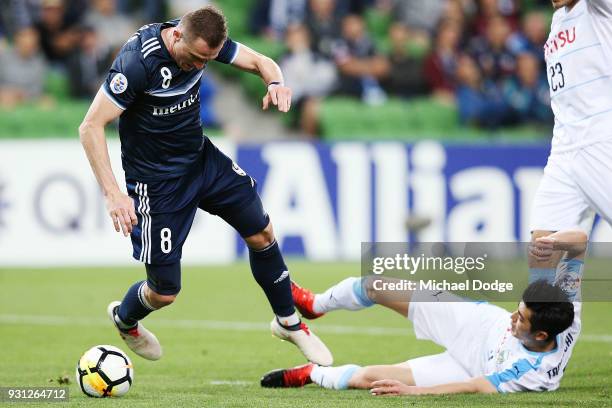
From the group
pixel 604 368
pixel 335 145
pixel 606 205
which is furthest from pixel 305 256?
pixel 606 205

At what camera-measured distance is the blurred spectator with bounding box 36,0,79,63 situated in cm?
1691

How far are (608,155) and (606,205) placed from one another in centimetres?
30

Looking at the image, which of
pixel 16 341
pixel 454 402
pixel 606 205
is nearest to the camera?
pixel 454 402

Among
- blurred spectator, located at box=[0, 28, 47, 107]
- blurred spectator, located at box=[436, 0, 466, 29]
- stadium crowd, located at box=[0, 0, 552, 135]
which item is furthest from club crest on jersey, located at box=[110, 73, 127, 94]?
blurred spectator, located at box=[436, 0, 466, 29]

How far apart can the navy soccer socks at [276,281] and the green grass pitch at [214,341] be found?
0.48 meters

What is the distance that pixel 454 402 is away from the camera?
6.53 meters

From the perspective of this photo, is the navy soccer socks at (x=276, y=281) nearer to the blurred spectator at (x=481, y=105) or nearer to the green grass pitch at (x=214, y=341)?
the green grass pitch at (x=214, y=341)

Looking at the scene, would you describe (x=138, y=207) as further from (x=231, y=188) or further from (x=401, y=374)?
(x=401, y=374)

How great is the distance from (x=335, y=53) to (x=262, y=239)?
1016 centimetres

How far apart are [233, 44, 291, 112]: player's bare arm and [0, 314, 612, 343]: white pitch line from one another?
3458mm

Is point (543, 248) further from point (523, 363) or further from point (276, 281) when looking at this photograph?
point (276, 281)

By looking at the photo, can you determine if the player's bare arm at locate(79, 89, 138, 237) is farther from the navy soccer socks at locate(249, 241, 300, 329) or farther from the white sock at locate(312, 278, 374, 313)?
the white sock at locate(312, 278, 374, 313)

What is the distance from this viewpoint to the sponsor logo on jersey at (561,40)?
7.11 m

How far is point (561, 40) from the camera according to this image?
7.18 m
